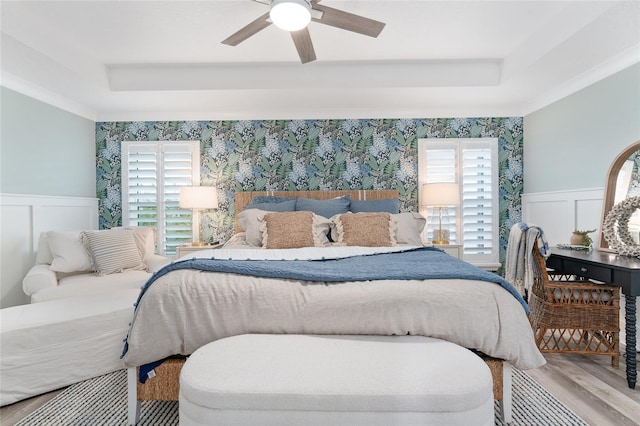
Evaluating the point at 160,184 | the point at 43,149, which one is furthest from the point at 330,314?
the point at 43,149

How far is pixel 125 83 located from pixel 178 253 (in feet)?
6.20

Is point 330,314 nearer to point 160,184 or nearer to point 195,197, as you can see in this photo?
point 195,197

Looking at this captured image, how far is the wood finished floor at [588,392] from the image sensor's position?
1.83 m

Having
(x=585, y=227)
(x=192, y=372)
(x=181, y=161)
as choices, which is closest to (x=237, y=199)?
(x=181, y=161)

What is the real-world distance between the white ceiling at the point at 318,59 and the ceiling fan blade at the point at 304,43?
333mm

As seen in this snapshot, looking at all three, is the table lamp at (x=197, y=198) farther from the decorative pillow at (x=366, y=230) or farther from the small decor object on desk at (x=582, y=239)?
the small decor object on desk at (x=582, y=239)

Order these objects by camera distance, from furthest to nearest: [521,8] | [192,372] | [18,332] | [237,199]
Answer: [237,199] → [521,8] → [18,332] → [192,372]

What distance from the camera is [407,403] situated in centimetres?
125

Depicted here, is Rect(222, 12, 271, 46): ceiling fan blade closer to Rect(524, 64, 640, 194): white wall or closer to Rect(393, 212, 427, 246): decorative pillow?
Rect(393, 212, 427, 246): decorative pillow

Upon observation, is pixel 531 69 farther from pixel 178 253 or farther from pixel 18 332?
pixel 18 332

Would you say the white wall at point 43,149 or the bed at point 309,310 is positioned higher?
the white wall at point 43,149

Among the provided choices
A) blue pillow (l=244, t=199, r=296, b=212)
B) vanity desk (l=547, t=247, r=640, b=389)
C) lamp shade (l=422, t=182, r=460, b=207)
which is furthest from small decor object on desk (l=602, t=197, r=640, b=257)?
blue pillow (l=244, t=199, r=296, b=212)


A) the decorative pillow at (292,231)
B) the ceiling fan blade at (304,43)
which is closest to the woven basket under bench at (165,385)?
the decorative pillow at (292,231)

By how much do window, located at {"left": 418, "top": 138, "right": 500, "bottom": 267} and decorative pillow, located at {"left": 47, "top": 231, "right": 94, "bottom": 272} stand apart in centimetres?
374
